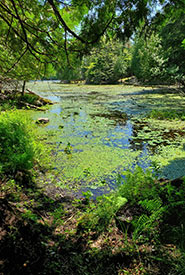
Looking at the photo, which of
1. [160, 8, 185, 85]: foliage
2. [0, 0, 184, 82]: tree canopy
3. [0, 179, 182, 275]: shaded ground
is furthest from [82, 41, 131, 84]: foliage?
[0, 179, 182, 275]: shaded ground

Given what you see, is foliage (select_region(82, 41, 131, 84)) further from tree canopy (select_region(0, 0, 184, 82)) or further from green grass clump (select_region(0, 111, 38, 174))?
tree canopy (select_region(0, 0, 184, 82))

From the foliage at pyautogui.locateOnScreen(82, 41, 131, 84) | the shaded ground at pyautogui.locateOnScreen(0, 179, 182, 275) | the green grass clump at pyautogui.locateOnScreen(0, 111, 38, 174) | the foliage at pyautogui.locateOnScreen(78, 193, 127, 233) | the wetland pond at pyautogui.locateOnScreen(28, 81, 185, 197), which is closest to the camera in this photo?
the shaded ground at pyautogui.locateOnScreen(0, 179, 182, 275)

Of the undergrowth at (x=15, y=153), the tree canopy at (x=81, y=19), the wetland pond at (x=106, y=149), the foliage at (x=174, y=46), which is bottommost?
the wetland pond at (x=106, y=149)

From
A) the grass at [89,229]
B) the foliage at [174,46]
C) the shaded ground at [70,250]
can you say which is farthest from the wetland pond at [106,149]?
the foliage at [174,46]

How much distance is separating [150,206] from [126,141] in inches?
159

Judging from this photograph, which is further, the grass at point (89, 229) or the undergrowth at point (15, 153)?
the undergrowth at point (15, 153)

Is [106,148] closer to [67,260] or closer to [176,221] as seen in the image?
[176,221]

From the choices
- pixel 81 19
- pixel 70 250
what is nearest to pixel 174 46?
pixel 81 19

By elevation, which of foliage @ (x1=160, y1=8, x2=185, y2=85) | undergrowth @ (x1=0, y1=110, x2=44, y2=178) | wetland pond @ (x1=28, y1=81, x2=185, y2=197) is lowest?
wetland pond @ (x1=28, y1=81, x2=185, y2=197)

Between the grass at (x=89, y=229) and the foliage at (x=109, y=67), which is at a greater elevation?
the foliage at (x=109, y=67)

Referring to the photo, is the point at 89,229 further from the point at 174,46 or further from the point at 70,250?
the point at 174,46

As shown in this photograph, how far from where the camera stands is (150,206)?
206 centimetres

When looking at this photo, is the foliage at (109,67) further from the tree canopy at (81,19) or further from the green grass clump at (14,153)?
the tree canopy at (81,19)

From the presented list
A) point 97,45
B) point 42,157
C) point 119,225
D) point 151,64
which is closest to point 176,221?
point 119,225
